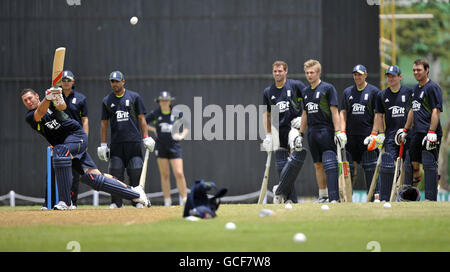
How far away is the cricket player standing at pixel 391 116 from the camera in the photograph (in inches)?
516

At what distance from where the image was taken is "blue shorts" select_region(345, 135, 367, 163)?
13.6 m

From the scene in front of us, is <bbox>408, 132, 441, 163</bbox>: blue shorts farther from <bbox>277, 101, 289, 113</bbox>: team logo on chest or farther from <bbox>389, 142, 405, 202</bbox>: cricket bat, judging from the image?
<bbox>277, 101, 289, 113</bbox>: team logo on chest

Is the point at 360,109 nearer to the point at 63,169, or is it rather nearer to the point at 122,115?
the point at 122,115

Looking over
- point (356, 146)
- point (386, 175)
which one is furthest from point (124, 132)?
point (386, 175)

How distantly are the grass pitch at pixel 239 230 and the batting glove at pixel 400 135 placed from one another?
6.83 feet

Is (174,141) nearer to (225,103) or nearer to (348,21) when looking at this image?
(225,103)

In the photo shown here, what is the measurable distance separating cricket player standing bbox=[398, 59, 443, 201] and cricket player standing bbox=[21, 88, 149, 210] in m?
4.23

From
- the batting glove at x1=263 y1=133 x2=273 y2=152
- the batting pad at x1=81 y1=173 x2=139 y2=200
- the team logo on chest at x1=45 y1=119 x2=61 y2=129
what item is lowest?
the batting pad at x1=81 y1=173 x2=139 y2=200

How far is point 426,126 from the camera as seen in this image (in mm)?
12414

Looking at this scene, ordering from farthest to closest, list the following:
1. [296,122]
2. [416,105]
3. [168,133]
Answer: [168,133], [296,122], [416,105]

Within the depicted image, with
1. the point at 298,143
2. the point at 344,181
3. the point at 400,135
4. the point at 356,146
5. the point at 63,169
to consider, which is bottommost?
the point at 344,181

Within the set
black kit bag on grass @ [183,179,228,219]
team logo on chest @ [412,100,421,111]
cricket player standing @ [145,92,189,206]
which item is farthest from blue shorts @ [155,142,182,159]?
black kit bag on grass @ [183,179,228,219]

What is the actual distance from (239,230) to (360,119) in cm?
567

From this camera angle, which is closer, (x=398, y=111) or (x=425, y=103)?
(x=425, y=103)
